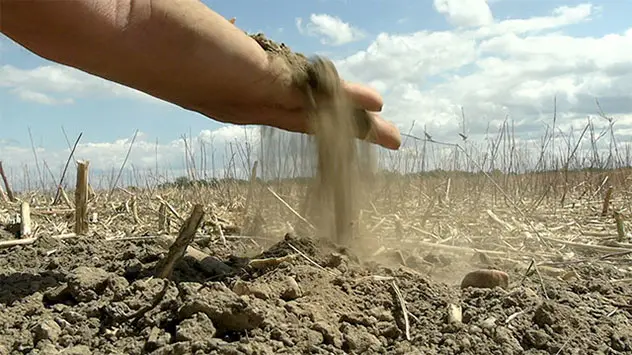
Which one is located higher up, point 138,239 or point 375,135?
point 375,135

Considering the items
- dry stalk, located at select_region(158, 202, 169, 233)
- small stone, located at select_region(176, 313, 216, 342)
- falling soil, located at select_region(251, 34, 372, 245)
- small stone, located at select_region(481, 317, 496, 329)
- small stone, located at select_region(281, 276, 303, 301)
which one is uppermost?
falling soil, located at select_region(251, 34, 372, 245)

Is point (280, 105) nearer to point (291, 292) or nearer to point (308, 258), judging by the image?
point (308, 258)

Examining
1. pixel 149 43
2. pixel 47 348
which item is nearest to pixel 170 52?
pixel 149 43

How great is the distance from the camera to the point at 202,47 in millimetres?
2088

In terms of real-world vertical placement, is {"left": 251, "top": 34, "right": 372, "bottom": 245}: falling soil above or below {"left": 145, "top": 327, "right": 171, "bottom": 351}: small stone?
above

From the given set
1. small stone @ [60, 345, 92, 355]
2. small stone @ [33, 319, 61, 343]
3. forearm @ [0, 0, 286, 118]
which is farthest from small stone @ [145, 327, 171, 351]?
forearm @ [0, 0, 286, 118]

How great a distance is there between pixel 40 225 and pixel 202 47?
2.25m

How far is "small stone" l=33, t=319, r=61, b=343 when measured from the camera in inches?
60.1

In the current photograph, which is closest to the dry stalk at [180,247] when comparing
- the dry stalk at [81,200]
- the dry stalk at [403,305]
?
the dry stalk at [403,305]

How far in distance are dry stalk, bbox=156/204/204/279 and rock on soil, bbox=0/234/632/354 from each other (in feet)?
0.15

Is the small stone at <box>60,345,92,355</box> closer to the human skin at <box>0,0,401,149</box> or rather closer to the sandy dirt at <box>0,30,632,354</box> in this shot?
the sandy dirt at <box>0,30,632,354</box>

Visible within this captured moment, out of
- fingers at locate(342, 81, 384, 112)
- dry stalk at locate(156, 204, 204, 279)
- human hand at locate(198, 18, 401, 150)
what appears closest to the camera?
dry stalk at locate(156, 204, 204, 279)

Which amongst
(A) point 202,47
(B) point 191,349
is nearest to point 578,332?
(B) point 191,349

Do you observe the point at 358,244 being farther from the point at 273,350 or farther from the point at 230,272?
the point at 273,350
